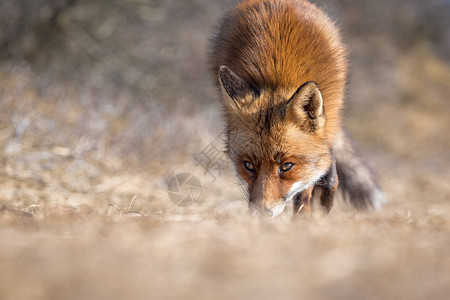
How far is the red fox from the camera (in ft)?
11.1

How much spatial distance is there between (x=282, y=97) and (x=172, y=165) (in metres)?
3.30

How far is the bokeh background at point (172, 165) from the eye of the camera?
1580 millimetres

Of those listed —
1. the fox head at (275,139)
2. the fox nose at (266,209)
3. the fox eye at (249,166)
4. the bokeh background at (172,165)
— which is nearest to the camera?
the bokeh background at (172,165)

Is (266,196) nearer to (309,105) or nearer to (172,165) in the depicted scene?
(309,105)

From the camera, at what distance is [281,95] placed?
362cm

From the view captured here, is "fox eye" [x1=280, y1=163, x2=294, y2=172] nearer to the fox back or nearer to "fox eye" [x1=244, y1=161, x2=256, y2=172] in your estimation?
the fox back

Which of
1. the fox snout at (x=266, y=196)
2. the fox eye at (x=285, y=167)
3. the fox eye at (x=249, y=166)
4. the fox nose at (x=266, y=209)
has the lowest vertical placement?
the fox nose at (x=266, y=209)

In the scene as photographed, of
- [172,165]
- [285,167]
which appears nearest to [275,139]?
[285,167]

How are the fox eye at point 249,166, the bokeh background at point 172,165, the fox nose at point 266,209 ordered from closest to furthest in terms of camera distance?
the bokeh background at point 172,165, the fox nose at point 266,209, the fox eye at point 249,166

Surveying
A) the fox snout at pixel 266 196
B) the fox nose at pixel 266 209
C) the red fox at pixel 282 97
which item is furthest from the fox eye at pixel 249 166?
the fox nose at pixel 266 209

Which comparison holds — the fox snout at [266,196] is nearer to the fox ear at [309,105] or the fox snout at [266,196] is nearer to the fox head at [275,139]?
the fox head at [275,139]

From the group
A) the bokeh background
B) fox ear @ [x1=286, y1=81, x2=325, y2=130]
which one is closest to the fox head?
fox ear @ [x1=286, y1=81, x2=325, y2=130]

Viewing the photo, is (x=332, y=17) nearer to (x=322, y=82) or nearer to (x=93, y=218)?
(x=322, y=82)

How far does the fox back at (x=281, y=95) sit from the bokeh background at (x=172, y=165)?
1.38ft
